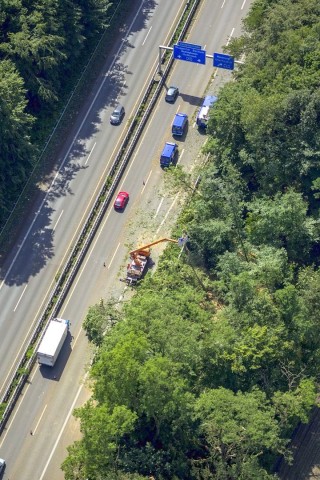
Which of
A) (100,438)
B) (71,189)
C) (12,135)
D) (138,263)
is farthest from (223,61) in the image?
(100,438)

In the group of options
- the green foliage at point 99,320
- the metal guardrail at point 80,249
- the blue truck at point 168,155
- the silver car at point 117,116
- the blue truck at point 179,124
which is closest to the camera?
the green foliage at point 99,320

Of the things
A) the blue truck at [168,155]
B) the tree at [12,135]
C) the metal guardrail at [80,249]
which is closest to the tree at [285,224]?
the blue truck at [168,155]

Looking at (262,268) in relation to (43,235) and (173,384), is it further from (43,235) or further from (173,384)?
(43,235)

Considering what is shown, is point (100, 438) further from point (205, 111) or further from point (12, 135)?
point (205, 111)

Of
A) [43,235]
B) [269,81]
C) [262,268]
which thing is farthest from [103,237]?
[269,81]

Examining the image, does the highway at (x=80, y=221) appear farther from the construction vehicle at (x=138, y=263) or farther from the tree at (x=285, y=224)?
the tree at (x=285, y=224)

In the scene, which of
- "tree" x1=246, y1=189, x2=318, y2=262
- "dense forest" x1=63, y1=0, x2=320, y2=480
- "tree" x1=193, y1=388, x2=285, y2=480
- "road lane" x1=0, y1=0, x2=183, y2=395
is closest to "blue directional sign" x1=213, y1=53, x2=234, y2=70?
"dense forest" x1=63, y1=0, x2=320, y2=480

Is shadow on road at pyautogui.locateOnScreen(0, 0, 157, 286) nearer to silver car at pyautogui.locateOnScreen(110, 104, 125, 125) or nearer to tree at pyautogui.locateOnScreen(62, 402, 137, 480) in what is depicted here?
silver car at pyautogui.locateOnScreen(110, 104, 125, 125)
